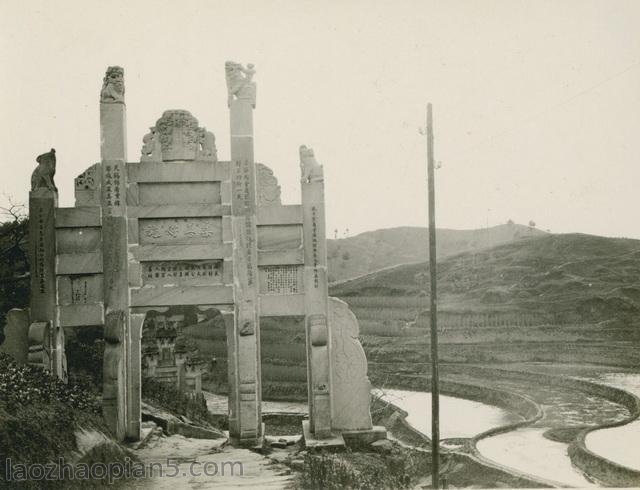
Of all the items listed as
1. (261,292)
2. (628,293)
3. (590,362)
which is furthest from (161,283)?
(628,293)

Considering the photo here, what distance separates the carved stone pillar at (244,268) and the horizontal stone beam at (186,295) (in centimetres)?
26

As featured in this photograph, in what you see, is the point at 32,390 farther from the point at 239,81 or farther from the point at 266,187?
the point at 239,81

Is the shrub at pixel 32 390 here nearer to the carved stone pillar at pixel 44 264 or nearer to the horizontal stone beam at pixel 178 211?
the carved stone pillar at pixel 44 264

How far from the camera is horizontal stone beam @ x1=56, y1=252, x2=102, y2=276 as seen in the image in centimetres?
1316

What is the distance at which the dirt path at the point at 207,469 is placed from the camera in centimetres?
1080

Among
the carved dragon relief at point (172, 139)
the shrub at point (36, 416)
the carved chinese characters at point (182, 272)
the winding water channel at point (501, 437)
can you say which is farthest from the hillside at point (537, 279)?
the shrub at point (36, 416)

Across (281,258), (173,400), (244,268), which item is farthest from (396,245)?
(244,268)

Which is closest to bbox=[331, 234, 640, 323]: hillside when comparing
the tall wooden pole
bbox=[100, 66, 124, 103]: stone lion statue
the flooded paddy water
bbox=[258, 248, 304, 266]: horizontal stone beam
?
the flooded paddy water

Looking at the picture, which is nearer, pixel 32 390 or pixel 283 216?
pixel 32 390

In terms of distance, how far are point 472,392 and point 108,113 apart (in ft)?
98.5

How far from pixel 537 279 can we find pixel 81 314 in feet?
186

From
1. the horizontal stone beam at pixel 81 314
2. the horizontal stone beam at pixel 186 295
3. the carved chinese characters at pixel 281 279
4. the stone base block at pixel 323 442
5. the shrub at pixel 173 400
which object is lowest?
the shrub at pixel 173 400

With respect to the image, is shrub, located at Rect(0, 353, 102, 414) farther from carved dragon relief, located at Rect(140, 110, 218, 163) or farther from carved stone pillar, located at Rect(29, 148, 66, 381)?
carved dragon relief, located at Rect(140, 110, 218, 163)

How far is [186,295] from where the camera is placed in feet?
43.7
